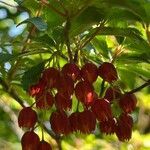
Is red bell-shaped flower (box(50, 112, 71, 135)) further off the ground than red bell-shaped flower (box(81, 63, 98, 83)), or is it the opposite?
red bell-shaped flower (box(81, 63, 98, 83))

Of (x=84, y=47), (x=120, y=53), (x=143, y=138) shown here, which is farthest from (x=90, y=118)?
(x=143, y=138)

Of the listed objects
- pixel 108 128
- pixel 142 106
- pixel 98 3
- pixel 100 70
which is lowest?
pixel 108 128

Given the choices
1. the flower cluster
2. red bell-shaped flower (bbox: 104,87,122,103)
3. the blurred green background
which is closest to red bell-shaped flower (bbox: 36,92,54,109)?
the flower cluster

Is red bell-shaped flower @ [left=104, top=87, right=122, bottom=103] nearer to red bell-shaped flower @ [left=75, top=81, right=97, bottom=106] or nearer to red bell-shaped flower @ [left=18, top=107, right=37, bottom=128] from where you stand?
red bell-shaped flower @ [left=75, top=81, right=97, bottom=106]

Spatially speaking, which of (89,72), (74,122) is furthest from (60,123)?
(89,72)

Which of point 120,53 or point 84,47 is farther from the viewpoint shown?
point 120,53

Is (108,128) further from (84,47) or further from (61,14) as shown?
(61,14)

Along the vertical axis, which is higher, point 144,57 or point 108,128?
point 144,57
